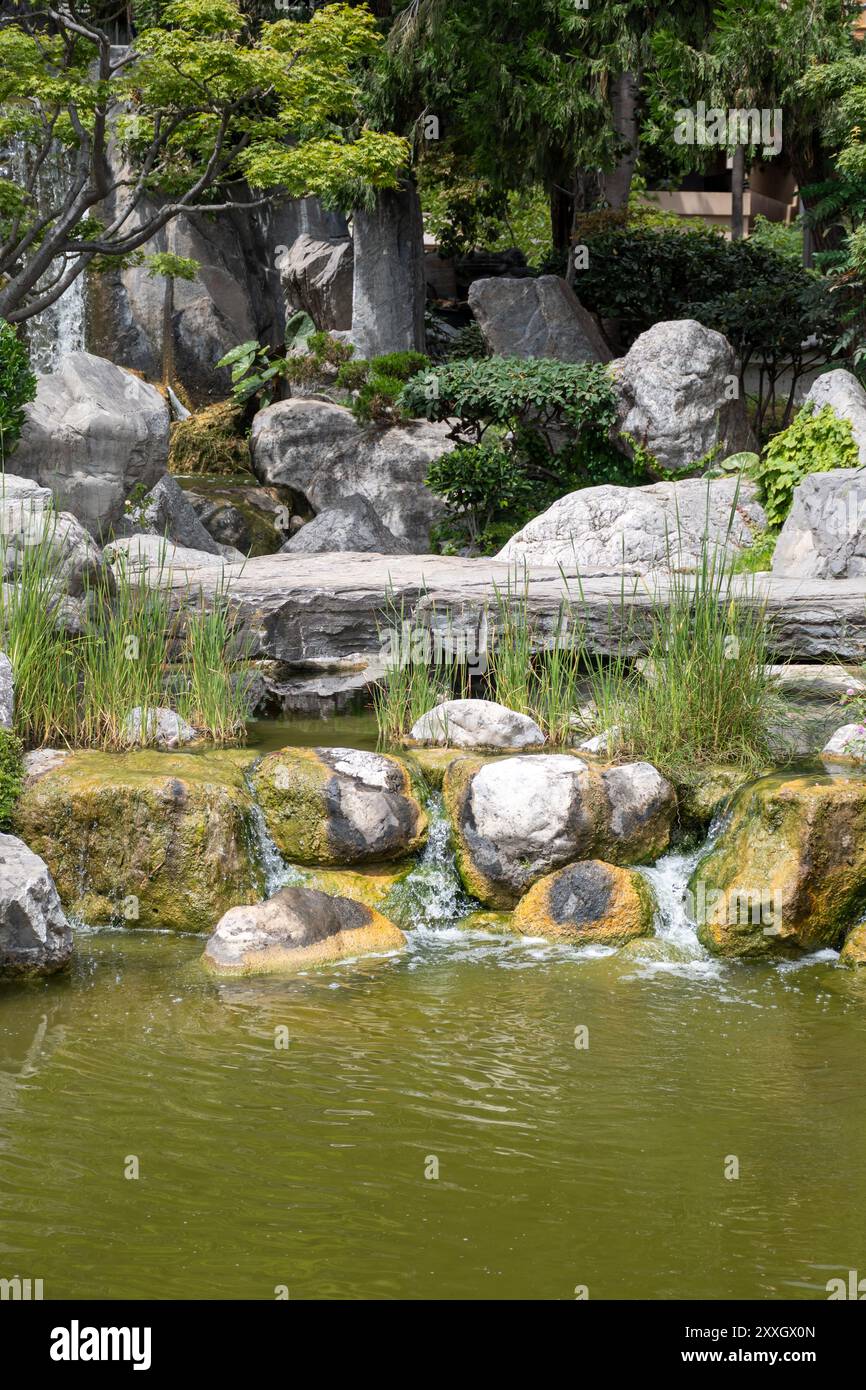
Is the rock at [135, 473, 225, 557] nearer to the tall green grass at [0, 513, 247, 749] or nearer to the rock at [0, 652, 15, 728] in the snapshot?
the tall green grass at [0, 513, 247, 749]

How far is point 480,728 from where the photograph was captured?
7.82m

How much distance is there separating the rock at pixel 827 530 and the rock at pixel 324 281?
1014cm

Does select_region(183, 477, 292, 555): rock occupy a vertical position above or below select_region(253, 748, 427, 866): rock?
above

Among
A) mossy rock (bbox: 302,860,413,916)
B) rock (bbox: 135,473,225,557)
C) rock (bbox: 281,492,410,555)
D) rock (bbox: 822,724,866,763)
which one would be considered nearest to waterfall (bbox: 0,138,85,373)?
rock (bbox: 135,473,225,557)

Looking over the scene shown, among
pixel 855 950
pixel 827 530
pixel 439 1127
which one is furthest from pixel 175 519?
pixel 439 1127

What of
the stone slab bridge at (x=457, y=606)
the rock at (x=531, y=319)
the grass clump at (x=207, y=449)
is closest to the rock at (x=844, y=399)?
the stone slab bridge at (x=457, y=606)

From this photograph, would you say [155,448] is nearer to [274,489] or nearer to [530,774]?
[274,489]

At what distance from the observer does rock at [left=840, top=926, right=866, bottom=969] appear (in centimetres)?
626

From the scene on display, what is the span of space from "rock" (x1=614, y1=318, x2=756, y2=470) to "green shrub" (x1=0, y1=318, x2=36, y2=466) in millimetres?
5723

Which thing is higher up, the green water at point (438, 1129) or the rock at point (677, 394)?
the rock at point (677, 394)

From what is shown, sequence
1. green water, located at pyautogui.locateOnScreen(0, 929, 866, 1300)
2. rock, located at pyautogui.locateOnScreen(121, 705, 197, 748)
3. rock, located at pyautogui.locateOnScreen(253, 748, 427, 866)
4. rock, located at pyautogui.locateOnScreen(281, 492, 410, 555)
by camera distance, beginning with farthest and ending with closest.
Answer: rock, located at pyautogui.locateOnScreen(281, 492, 410, 555), rock, located at pyautogui.locateOnScreen(121, 705, 197, 748), rock, located at pyautogui.locateOnScreen(253, 748, 427, 866), green water, located at pyautogui.locateOnScreen(0, 929, 866, 1300)

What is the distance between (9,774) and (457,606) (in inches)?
Result: 127

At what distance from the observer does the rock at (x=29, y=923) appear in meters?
5.89

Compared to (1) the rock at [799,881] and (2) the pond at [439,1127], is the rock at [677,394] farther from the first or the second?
(2) the pond at [439,1127]
